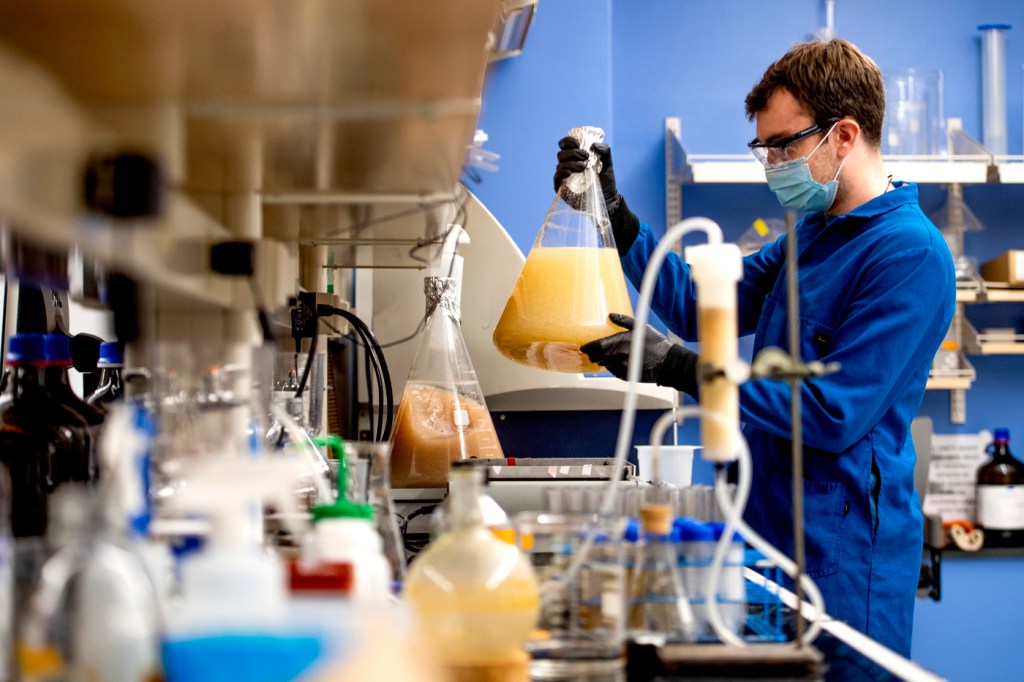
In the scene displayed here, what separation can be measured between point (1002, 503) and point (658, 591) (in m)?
2.78

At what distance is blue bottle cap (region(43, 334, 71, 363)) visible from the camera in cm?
115

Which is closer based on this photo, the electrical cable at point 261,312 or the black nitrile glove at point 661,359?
the electrical cable at point 261,312

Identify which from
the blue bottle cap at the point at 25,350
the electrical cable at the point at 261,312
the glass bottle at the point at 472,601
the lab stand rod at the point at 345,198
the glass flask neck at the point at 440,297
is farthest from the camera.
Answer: the glass flask neck at the point at 440,297

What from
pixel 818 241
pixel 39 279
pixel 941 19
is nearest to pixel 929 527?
pixel 818 241

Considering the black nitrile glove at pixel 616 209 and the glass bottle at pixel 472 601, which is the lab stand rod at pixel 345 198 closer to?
the glass bottle at pixel 472 601

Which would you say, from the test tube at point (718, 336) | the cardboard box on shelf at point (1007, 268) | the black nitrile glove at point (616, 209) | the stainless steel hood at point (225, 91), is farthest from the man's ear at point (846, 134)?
the cardboard box on shelf at point (1007, 268)

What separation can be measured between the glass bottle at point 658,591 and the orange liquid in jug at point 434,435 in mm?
940

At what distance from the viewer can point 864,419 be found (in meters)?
1.67

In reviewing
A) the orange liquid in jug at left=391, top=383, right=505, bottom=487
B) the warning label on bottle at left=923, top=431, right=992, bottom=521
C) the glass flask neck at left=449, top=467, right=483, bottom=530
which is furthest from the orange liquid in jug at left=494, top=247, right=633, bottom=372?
the warning label on bottle at left=923, top=431, right=992, bottom=521

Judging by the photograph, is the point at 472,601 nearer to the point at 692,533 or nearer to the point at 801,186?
the point at 692,533

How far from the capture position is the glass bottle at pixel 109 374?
1.28m

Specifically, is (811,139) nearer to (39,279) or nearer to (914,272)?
(914,272)

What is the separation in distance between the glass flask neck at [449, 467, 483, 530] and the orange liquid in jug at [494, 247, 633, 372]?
1.00m

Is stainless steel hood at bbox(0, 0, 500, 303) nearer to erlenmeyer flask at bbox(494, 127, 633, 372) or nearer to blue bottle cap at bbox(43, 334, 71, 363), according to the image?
blue bottle cap at bbox(43, 334, 71, 363)
